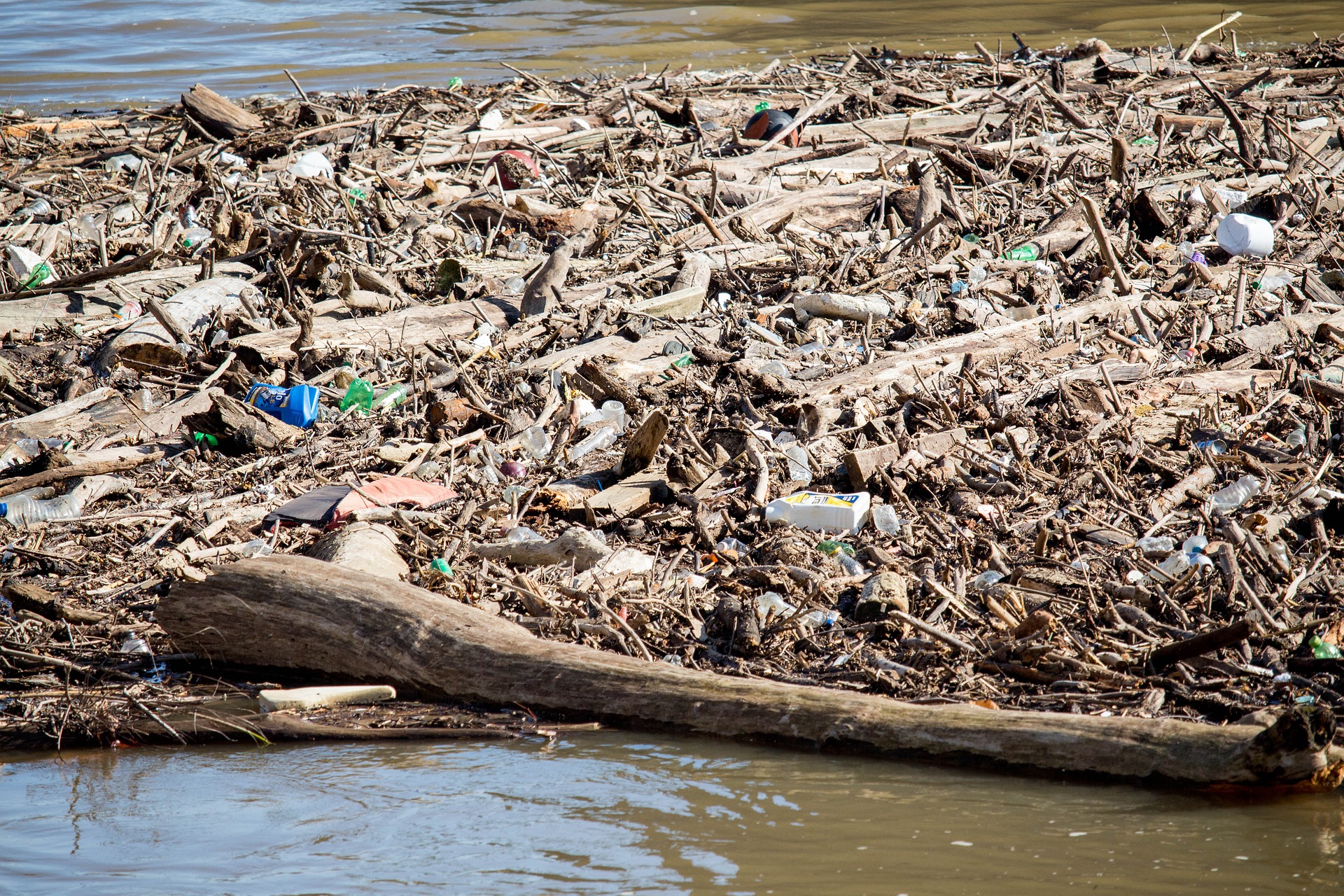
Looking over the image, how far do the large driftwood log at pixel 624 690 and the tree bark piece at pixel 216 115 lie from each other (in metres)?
6.99

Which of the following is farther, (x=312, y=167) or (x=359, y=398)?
(x=312, y=167)

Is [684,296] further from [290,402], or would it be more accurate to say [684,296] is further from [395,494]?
[395,494]

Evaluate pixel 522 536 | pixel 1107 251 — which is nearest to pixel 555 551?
pixel 522 536

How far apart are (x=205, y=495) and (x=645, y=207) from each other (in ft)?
12.1

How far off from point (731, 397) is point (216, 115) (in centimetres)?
666

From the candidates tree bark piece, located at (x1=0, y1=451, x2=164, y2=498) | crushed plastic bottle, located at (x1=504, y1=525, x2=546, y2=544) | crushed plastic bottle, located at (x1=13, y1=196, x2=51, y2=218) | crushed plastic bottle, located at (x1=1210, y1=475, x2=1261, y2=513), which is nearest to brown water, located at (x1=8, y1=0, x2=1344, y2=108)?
crushed plastic bottle, located at (x1=13, y1=196, x2=51, y2=218)

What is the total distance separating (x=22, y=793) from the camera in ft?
8.93

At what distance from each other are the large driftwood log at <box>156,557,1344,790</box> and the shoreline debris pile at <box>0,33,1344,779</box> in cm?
22

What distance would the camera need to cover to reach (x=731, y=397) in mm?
4883

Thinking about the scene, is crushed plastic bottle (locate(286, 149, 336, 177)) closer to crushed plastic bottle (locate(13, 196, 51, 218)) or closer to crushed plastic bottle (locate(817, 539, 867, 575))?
crushed plastic bottle (locate(13, 196, 51, 218))

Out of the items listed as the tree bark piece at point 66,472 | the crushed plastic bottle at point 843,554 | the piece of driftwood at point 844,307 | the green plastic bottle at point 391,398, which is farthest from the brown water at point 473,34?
the crushed plastic bottle at point 843,554

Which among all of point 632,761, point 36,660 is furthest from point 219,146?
point 632,761

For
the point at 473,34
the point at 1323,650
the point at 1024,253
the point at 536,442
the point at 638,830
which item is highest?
the point at 473,34

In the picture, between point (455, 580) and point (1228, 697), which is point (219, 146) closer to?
point (455, 580)
